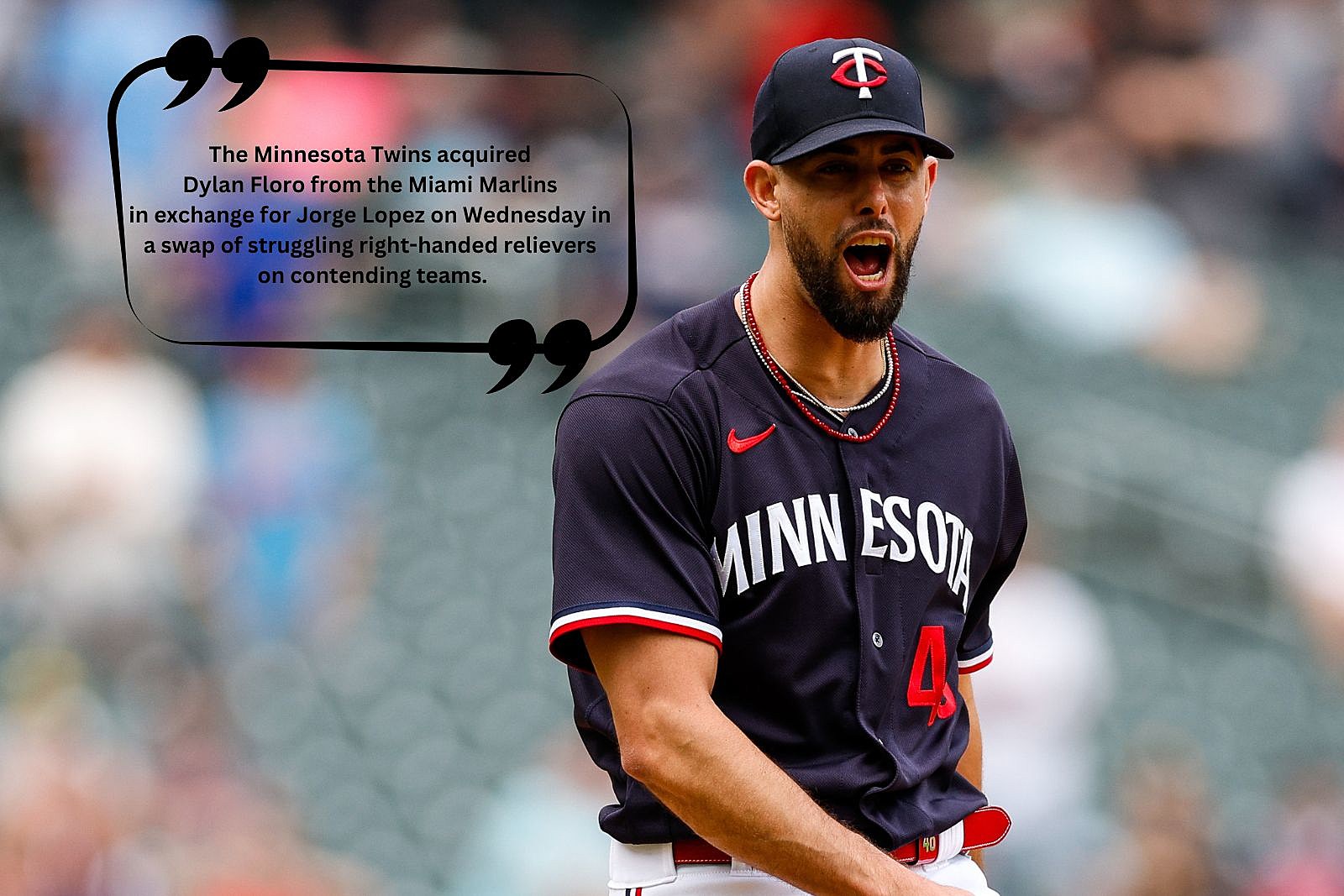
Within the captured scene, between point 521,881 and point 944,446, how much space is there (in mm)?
→ 3683

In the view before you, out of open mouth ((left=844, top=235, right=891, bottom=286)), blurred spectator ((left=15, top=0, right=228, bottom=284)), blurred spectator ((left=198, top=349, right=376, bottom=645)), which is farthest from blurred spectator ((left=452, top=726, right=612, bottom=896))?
open mouth ((left=844, top=235, right=891, bottom=286))

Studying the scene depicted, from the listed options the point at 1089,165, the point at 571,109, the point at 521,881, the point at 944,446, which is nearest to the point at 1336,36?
the point at 1089,165

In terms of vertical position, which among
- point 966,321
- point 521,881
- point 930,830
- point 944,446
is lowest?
point 521,881

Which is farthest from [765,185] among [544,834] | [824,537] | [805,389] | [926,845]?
[544,834]

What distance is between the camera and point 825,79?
8.58 ft

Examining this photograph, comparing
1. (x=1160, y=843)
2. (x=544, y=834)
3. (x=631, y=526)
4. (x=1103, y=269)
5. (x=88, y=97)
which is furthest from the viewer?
(x=1103, y=269)

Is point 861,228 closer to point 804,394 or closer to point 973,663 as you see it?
point 804,394

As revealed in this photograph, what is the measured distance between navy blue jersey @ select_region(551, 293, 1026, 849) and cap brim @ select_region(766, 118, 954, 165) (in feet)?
1.01

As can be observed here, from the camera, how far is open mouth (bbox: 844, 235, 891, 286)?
8.50ft

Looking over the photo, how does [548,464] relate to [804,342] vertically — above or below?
above

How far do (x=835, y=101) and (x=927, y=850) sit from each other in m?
1.13

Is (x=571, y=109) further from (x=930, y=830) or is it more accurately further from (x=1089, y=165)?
(x=930, y=830)

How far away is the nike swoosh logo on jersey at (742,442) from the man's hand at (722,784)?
0.99 feet

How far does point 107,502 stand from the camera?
258 inches
